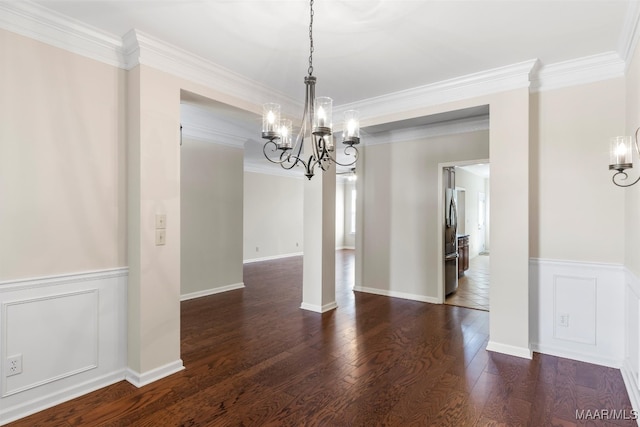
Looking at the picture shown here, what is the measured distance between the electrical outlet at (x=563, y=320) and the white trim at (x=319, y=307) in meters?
2.58

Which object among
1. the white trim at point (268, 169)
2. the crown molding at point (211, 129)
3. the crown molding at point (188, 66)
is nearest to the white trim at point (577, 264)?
the crown molding at point (188, 66)

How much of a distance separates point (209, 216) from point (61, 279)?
10.4 feet

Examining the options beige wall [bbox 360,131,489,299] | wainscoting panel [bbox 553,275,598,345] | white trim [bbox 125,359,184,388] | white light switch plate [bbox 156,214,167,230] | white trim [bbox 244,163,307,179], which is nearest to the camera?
white trim [bbox 125,359,184,388]

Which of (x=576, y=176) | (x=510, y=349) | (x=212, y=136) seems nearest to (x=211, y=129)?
(x=212, y=136)

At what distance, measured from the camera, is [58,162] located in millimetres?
2463

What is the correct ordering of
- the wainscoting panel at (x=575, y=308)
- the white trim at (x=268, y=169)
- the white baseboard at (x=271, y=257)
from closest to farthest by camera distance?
the wainscoting panel at (x=575, y=308), the white trim at (x=268, y=169), the white baseboard at (x=271, y=257)

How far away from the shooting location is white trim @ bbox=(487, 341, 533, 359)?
3.18 metres

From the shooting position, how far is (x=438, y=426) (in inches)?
85.7

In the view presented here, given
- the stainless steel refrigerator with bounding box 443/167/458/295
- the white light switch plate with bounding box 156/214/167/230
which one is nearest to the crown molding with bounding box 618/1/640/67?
the stainless steel refrigerator with bounding box 443/167/458/295

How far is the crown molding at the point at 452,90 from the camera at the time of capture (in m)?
3.18

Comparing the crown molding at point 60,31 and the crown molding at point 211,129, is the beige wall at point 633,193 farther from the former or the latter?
the crown molding at point 211,129

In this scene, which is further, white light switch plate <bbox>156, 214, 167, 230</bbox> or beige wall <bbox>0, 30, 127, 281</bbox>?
white light switch plate <bbox>156, 214, 167, 230</bbox>

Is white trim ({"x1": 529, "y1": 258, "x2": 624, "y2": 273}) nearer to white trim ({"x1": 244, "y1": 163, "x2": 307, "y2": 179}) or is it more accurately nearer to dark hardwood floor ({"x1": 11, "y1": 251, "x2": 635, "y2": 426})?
dark hardwood floor ({"x1": 11, "y1": 251, "x2": 635, "y2": 426})

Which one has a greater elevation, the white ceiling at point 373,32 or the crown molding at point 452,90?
the white ceiling at point 373,32
